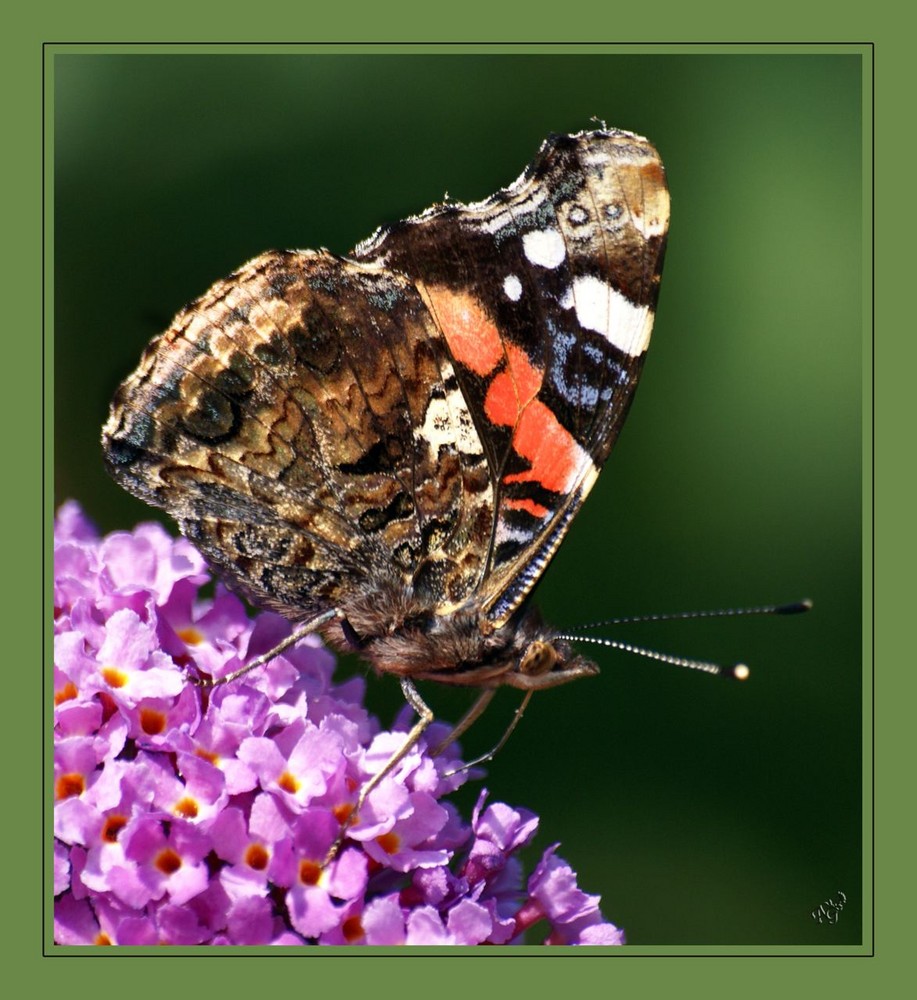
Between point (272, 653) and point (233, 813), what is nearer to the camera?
point (233, 813)

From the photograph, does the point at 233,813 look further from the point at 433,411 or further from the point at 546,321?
the point at 546,321

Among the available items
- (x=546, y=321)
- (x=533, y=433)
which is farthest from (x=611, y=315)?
(x=533, y=433)

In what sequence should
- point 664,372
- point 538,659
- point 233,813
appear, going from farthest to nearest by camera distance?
point 664,372 < point 538,659 < point 233,813

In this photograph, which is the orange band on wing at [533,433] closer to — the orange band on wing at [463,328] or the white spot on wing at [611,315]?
the orange band on wing at [463,328]

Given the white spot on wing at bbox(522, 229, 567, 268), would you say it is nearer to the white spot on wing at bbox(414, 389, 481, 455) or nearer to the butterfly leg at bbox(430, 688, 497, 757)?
the white spot on wing at bbox(414, 389, 481, 455)

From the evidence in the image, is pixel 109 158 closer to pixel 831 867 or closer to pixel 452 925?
pixel 452 925

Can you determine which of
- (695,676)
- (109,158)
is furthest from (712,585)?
(109,158)
